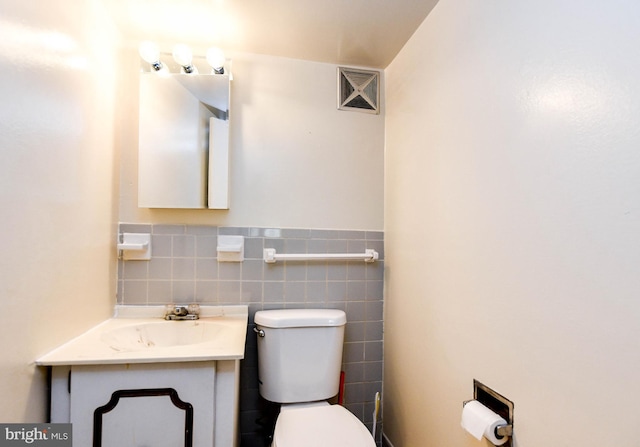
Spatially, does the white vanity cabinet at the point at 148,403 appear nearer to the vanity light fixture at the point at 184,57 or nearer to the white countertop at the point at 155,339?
the white countertop at the point at 155,339

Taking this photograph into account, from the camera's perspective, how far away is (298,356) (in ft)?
4.92

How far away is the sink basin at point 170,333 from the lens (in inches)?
55.6

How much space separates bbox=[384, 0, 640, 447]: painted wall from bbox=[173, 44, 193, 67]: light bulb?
1096 mm

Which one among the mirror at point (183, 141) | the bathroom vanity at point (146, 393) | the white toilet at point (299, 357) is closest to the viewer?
the bathroom vanity at point (146, 393)

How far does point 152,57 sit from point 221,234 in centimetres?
91

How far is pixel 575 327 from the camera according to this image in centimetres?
74

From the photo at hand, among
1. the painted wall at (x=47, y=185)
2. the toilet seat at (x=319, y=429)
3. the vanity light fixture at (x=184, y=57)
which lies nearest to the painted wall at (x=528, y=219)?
the toilet seat at (x=319, y=429)

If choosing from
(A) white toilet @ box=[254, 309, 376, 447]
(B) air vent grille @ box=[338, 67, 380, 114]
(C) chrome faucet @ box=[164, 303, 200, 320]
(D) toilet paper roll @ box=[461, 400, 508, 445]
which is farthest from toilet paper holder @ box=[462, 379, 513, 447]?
(B) air vent grille @ box=[338, 67, 380, 114]

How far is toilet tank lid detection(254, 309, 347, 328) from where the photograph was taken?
150 centimetres

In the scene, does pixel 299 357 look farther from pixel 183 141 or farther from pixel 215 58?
pixel 215 58

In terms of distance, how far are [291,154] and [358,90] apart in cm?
54

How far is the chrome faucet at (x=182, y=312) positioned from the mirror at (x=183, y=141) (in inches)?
19.4

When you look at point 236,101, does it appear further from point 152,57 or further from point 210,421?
point 210,421

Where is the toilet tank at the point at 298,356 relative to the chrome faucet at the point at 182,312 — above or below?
below
